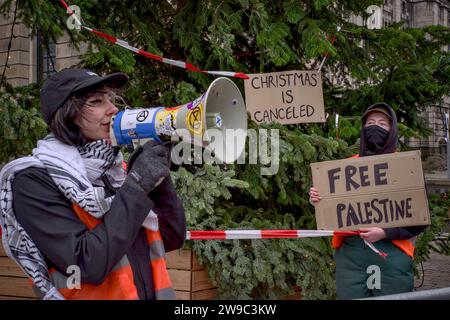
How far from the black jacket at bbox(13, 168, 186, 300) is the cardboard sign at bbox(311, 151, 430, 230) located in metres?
2.19

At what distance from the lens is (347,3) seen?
5.80 m

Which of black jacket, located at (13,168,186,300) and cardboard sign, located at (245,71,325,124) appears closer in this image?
black jacket, located at (13,168,186,300)

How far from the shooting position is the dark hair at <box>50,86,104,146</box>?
1957 mm

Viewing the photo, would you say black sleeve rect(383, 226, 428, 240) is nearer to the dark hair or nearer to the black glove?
the black glove

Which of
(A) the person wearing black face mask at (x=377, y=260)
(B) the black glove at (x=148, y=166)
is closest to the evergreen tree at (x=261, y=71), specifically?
(A) the person wearing black face mask at (x=377, y=260)

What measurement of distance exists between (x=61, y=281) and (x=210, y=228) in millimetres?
2653

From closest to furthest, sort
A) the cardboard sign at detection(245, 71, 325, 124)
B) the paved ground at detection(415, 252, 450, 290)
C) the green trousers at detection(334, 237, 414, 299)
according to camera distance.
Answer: the green trousers at detection(334, 237, 414, 299) < the cardboard sign at detection(245, 71, 325, 124) < the paved ground at detection(415, 252, 450, 290)

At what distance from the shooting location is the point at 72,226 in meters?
1.81

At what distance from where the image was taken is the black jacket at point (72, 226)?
176 centimetres

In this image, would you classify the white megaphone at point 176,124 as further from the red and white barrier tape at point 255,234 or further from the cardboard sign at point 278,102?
the cardboard sign at point 278,102

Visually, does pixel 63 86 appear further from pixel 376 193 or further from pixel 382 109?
pixel 382 109

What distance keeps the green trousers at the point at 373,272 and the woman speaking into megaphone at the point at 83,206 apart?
205 cm

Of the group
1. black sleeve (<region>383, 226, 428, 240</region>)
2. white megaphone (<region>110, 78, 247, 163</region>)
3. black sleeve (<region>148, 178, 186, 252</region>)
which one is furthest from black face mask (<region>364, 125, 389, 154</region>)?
black sleeve (<region>148, 178, 186, 252</region>)

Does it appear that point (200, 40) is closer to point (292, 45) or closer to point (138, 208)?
point (292, 45)
